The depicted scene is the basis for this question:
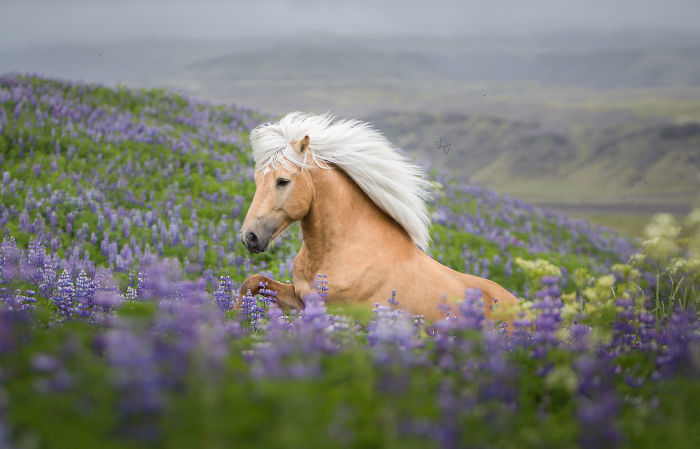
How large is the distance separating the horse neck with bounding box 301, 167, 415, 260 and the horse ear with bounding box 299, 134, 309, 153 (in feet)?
0.75

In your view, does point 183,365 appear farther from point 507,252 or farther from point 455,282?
point 507,252

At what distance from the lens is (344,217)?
259 inches

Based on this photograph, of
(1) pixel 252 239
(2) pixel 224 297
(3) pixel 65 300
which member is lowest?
(2) pixel 224 297

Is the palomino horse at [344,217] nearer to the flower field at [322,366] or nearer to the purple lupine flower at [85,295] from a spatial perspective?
the flower field at [322,366]

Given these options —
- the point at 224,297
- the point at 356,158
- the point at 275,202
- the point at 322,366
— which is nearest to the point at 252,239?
the point at 275,202

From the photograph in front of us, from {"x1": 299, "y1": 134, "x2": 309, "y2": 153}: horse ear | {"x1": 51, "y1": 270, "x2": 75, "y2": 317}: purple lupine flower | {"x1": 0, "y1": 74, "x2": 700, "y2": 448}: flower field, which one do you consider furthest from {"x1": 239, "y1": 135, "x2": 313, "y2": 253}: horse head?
{"x1": 51, "y1": 270, "x2": 75, "y2": 317}: purple lupine flower

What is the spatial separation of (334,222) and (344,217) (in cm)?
12

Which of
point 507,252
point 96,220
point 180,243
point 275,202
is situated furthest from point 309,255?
point 507,252

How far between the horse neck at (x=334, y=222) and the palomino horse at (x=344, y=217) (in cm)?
1

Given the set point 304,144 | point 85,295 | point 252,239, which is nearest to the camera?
point 85,295

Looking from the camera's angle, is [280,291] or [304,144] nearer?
[304,144]

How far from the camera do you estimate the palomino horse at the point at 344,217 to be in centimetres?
629

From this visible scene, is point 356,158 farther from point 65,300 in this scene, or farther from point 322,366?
point 322,366

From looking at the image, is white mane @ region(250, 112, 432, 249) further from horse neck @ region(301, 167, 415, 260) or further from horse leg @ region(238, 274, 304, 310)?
horse leg @ region(238, 274, 304, 310)
